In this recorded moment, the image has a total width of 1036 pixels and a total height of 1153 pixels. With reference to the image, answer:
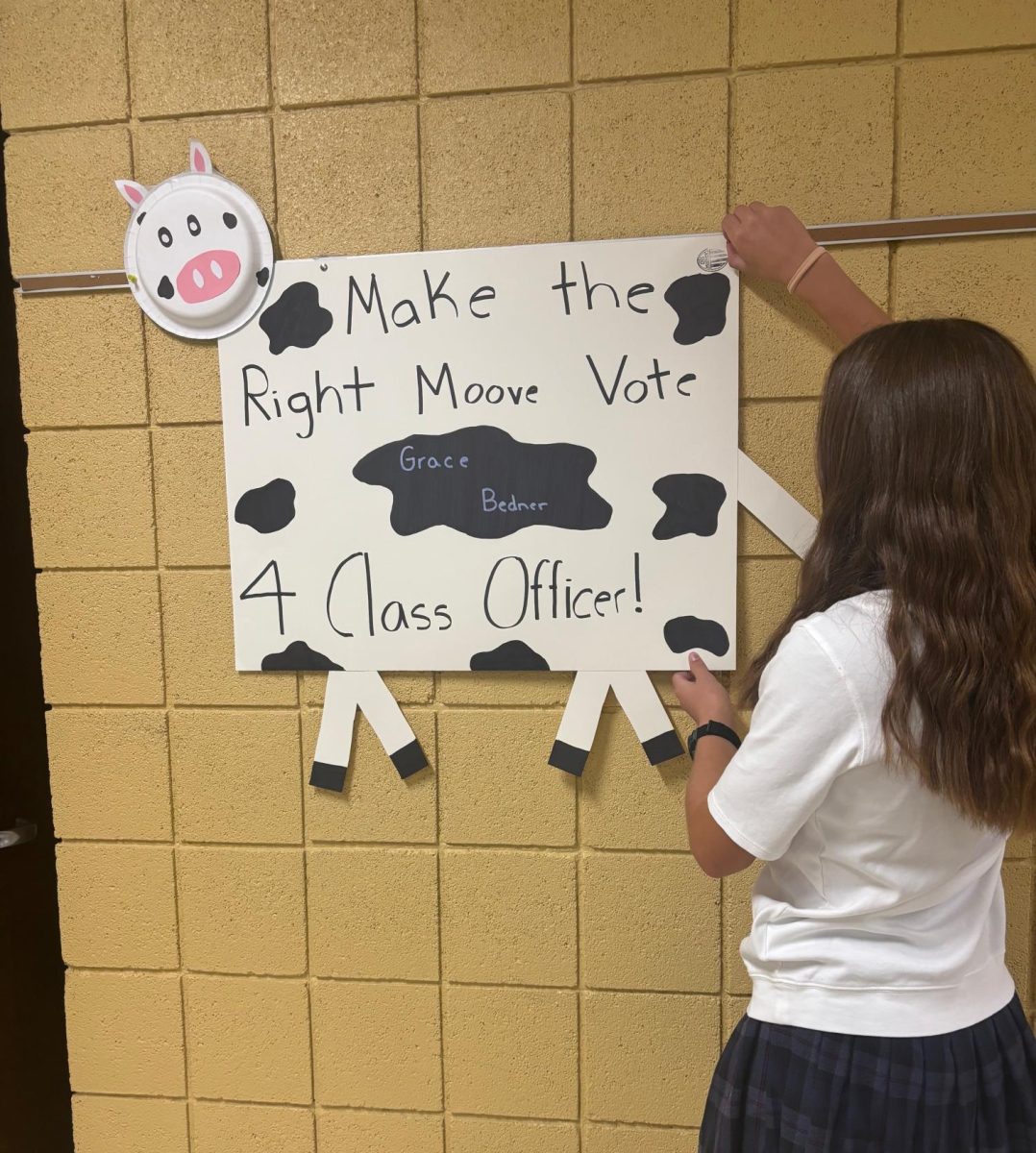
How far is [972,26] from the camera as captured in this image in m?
1.06

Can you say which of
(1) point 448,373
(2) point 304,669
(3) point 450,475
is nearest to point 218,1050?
(2) point 304,669

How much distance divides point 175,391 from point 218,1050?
106cm

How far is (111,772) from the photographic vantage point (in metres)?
1.31

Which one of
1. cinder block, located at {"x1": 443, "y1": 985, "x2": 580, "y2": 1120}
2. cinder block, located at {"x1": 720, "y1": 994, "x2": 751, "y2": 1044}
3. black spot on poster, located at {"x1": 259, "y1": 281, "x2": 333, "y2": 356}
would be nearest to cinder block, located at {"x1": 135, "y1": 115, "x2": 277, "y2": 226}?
black spot on poster, located at {"x1": 259, "y1": 281, "x2": 333, "y2": 356}

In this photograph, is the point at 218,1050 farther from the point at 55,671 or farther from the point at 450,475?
the point at 450,475

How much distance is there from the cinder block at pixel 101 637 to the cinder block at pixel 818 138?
108 centimetres

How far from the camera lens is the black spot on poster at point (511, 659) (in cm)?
119

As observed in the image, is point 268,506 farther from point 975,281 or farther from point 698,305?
point 975,281

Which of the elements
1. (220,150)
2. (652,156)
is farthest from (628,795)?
(220,150)

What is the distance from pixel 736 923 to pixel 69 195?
148 centimetres

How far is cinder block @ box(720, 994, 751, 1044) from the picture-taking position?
1.22 meters

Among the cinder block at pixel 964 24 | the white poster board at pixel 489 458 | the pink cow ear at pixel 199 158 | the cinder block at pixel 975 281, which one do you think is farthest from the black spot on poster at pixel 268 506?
the cinder block at pixel 964 24

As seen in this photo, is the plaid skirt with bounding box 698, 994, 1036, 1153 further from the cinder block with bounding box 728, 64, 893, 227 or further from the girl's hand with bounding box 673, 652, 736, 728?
the cinder block with bounding box 728, 64, 893, 227

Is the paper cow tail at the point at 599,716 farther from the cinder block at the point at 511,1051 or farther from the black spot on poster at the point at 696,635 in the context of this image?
the cinder block at the point at 511,1051
